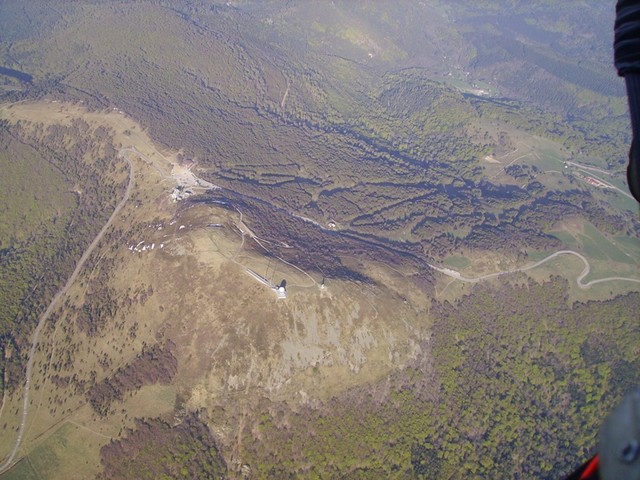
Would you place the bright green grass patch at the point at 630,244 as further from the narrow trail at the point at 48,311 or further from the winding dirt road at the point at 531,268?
the narrow trail at the point at 48,311

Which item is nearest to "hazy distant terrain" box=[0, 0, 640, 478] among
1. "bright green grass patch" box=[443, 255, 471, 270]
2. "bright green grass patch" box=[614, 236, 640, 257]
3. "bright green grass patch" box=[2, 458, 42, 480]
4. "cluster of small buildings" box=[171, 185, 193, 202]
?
"bright green grass patch" box=[443, 255, 471, 270]

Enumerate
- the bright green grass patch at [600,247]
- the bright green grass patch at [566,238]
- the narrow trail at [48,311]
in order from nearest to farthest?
the narrow trail at [48,311], the bright green grass patch at [600,247], the bright green grass patch at [566,238]

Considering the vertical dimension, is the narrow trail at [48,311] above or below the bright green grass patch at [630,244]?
above

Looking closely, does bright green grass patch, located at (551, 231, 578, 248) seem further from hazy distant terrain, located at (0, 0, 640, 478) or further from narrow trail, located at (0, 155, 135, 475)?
narrow trail, located at (0, 155, 135, 475)

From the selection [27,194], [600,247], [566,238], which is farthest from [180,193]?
[600,247]

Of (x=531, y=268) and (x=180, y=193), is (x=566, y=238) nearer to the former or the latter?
(x=531, y=268)

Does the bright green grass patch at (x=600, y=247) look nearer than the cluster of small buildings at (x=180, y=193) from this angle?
No

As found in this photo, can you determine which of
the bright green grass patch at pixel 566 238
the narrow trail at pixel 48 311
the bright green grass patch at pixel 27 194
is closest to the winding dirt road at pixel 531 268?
the bright green grass patch at pixel 566 238

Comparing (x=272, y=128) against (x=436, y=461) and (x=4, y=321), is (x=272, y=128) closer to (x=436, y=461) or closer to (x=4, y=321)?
(x=4, y=321)
